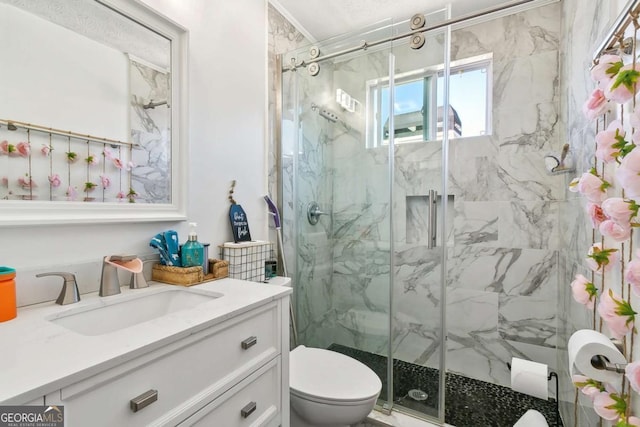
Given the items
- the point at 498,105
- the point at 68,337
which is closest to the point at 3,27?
the point at 68,337

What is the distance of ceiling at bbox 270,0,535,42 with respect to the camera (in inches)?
76.9

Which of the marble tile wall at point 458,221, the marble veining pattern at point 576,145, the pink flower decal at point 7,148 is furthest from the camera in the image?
the marble tile wall at point 458,221

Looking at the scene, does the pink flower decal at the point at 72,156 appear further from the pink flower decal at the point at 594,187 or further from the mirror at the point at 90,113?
the pink flower decal at the point at 594,187

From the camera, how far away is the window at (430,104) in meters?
1.79

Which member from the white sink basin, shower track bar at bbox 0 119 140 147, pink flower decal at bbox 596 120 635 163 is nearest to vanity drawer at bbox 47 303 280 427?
the white sink basin

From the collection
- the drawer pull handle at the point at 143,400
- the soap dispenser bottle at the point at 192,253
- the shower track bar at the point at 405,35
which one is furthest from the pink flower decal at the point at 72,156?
the shower track bar at the point at 405,35

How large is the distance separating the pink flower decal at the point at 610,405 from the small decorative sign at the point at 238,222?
1.44 metres

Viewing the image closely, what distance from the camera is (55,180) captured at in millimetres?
962

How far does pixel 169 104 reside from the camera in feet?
4.29

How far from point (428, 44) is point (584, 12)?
677 millimetres

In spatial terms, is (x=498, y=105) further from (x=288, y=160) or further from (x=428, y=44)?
(x=288, y=160)

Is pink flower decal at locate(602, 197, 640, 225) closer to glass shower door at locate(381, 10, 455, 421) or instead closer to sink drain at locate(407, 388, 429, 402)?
glass shower door at locate(381, 10, 455, 421)

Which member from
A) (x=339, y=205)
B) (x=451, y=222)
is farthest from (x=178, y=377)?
(x=451, y=222)

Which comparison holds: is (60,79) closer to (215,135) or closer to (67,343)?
(215,135)
